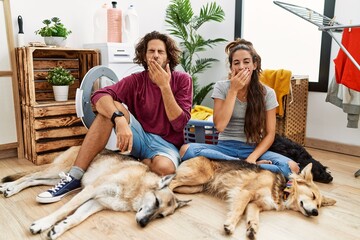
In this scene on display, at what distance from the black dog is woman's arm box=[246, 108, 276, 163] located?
0.29 meters

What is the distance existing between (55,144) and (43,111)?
32 cm

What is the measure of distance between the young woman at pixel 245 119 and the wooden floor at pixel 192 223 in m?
0.34

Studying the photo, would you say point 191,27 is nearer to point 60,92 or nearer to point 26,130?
point 60,92

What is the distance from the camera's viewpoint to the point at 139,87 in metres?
2.28

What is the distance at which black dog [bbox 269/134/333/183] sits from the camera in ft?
7.88

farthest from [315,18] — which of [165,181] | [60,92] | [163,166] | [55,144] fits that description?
[55,144]

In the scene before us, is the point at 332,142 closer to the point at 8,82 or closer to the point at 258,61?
the point at 258,61

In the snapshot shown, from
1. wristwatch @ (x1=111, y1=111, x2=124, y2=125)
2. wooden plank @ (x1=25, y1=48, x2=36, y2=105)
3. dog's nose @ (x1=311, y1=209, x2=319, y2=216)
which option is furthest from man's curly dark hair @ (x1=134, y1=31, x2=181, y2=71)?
dog's nose @ (x1=311, y1=209, x2=319, y2=216)

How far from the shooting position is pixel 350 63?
2.51 metres

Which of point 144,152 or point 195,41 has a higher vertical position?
point 195,41

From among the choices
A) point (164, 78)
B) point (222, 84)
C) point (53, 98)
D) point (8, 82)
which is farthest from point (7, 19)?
point (222, 84)

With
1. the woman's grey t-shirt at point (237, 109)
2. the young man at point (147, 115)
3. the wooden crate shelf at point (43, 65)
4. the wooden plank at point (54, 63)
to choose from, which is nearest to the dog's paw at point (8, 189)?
the young man at point (147, 115)

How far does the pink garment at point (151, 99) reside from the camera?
224 centimetres

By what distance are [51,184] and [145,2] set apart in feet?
8.05
